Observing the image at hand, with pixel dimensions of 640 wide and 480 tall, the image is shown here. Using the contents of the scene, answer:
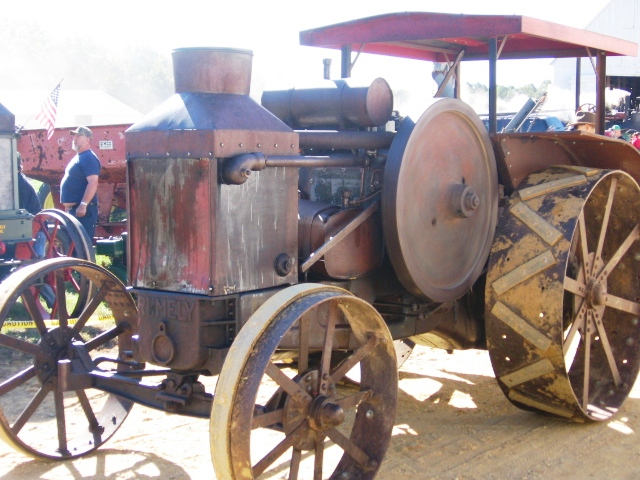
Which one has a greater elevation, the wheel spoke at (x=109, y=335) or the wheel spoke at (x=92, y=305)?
the wheel spoke at (x=92, y=305)

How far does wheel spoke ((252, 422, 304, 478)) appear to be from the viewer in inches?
A: 114

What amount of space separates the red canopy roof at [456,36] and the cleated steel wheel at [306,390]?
63.5 inches

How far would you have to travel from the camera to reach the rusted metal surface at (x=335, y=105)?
386 centimetres

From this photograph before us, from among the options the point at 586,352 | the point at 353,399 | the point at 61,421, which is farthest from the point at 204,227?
the point at 586,352

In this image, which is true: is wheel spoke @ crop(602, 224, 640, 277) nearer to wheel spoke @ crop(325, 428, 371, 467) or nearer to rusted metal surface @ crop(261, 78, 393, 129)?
rusted metal surface @ crop(261, 78, 393, 129)

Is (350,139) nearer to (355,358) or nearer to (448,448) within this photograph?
(355,358)

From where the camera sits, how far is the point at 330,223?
364cm

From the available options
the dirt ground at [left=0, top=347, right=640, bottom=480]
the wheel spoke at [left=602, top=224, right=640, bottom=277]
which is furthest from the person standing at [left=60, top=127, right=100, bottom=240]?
the wheel spoke at [left=602, top=224, right=640, bottom=277]

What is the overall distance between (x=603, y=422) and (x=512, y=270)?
1025 mm

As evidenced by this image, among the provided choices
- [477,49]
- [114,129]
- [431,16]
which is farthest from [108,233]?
[431,16]

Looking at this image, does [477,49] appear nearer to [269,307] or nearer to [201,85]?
[201,85]

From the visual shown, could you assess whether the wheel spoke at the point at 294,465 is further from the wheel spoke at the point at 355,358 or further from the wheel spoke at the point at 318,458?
the wheel spoke at the point at 355,358

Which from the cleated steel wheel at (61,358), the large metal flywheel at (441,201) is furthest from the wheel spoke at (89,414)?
the large metal flywheel at (441,201)

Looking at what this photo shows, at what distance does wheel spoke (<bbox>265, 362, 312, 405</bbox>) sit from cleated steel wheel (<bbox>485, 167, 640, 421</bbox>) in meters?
1.29
